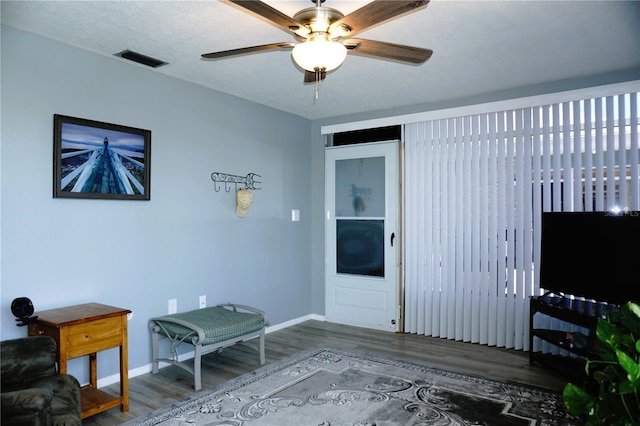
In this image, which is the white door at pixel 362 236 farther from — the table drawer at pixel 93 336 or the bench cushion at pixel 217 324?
the table drawer at pixel 93 336

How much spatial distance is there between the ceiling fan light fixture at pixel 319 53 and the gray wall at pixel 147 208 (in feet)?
6.27

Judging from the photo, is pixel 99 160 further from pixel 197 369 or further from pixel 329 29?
pixel 329 29

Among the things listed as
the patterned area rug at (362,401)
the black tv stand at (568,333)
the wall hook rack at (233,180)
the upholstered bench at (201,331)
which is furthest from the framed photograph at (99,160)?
the black tv stand at (568,333)

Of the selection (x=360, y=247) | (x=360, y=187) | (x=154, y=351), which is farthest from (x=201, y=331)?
(x=360, y=187)

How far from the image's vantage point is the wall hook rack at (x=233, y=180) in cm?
421

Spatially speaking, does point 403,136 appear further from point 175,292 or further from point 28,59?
point 28,59

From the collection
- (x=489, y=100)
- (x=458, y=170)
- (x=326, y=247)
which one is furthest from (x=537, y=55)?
(x=326, y=247)

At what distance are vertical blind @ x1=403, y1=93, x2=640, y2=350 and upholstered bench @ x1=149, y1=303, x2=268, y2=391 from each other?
197 cm

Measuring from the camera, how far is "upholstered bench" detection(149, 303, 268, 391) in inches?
126

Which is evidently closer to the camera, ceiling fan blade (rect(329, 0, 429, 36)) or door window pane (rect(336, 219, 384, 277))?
ceiling fan blade (rect(329, 0, 429, 36))

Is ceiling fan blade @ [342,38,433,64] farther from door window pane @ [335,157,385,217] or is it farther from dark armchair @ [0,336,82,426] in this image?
door window pane @ [335,157,385,217]

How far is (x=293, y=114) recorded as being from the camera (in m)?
5.23

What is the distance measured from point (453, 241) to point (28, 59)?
3950mm

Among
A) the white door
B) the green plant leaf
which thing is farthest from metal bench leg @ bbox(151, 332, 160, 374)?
the green plant leaf
